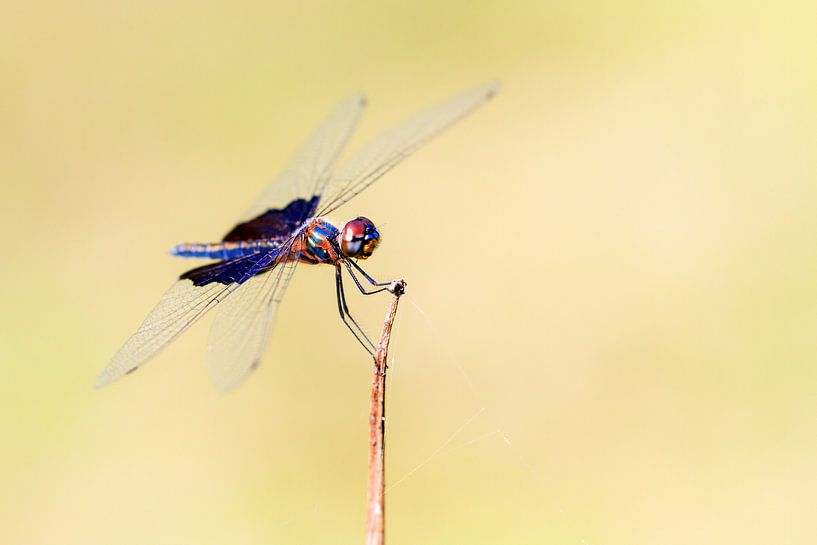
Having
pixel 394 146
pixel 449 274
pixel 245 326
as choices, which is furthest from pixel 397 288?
pixel 449 274

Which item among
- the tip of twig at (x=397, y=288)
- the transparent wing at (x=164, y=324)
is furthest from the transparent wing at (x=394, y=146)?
the tip of twig at (x=397, y=288)

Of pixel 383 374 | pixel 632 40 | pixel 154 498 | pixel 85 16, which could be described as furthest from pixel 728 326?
pixel 85 16

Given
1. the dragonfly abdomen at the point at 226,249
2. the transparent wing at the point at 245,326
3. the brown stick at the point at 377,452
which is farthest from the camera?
the dragonfly abdomen at the point at 226,249

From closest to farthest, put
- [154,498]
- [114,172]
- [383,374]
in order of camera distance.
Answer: [383,374] < [154,498] < [114,172]

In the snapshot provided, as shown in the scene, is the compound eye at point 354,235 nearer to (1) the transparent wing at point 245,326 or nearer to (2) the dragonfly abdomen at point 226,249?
(1) the transparent wing at point 245,326

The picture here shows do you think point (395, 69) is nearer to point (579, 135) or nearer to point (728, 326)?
point (579, 135)
